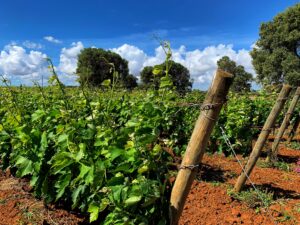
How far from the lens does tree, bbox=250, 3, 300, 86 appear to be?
103 ft

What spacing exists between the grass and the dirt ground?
5 cm

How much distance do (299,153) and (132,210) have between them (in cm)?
713

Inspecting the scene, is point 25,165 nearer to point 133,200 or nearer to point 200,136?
point 133,200

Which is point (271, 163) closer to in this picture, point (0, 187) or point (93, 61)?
point (0, 187)

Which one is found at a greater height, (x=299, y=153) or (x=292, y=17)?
(x=292, y=17)

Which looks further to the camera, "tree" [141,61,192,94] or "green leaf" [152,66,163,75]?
"tree" [141,61,192,94]

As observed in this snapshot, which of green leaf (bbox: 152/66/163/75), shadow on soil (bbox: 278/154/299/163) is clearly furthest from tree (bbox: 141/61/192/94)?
shadow on soil (bbox: 278/154/299/163)

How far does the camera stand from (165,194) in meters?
2.79

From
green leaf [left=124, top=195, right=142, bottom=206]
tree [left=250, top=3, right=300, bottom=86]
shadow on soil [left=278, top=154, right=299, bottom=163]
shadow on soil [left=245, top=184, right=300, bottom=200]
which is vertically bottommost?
shadow on soil [left=245, top=184, right=300, bottom=200]

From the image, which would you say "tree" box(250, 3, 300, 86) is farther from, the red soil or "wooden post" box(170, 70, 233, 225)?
"wooden post" box(170, 70, 233, 225)

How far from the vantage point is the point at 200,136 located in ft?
8.20

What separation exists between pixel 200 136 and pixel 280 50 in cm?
3258

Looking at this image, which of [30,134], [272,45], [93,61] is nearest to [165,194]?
[30,134]

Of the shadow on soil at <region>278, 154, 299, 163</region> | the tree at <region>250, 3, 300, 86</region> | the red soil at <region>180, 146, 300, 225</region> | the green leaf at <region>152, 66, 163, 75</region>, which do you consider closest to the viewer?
the green leaf at <region>152, 66, 163, 75</region>
